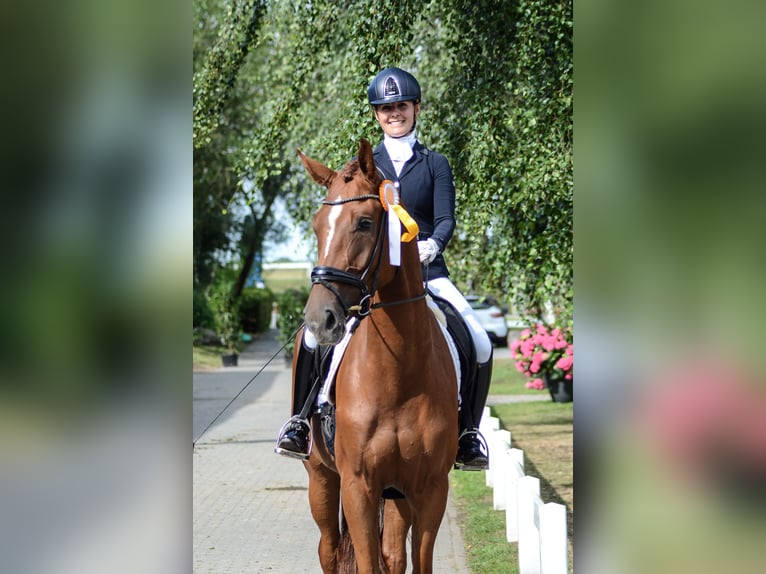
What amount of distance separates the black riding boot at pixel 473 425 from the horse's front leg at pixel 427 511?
570 millimetres

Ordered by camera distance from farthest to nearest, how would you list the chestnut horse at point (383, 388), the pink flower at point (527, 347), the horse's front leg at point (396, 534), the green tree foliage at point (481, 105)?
the pink flower at point (527, 347) → the green tree foliage at point (481, 105) → the horse's front leg at point (396, 534) → the chestnut horse at point (383, 388)

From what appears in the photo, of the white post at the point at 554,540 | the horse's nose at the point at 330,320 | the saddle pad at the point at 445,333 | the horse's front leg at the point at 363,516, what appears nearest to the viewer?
the horse's nose at the point at 330,320

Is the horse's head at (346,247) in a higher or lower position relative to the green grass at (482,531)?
higher

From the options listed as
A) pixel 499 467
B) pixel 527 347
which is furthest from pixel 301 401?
pixel 527 347

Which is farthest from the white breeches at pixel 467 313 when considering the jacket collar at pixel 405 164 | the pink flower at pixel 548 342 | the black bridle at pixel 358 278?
the pink flower at pixel 548 342

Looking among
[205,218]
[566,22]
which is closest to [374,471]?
[566,22]

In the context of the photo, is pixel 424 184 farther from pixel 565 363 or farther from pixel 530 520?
pixel 565 363

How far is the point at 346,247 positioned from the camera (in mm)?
4051

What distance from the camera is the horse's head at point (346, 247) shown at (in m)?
3.85

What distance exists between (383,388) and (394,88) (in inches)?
67.7

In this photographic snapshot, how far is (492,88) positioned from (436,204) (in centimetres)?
407

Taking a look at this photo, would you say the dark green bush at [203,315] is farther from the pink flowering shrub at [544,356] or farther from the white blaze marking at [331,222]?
the white blaze marking at [331,222]
